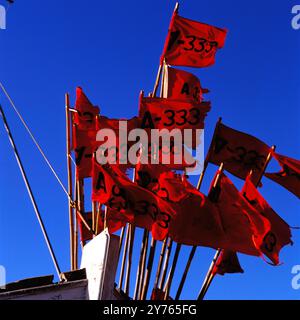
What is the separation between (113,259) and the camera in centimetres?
1188

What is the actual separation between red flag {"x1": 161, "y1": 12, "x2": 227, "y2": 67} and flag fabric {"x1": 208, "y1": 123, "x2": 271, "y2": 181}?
2.65m

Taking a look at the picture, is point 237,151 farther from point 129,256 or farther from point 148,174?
point 129,256

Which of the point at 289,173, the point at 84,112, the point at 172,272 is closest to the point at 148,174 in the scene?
the point at 172,272

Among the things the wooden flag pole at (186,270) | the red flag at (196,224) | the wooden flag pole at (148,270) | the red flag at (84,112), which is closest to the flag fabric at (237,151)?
the wooden flag pole at (186,270)

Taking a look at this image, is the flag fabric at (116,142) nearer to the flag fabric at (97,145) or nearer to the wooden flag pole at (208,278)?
the flag fabric at (97,145)

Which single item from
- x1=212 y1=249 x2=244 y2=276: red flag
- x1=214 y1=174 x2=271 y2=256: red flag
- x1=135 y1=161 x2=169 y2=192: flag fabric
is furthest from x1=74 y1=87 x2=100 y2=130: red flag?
x1=214 y1=174 x2=271 y2=256: red flag

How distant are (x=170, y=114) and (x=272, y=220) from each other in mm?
4072

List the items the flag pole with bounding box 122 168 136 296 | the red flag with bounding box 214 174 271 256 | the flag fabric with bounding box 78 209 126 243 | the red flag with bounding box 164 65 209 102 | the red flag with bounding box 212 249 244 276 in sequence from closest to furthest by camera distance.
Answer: the red flag with bounding box 214 174 271 256 < the red flag with bounding box 212 249 244 276 < the flag fabric with bounding box 78 209 126 243 < the flag pole with bounding box 122 168 136 296 < the red flag with bounding box 164 65 209 102

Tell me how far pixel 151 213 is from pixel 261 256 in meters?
2.36

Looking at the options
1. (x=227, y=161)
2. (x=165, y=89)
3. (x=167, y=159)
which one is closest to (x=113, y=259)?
(x=167, y=159)

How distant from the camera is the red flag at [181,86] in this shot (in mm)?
16391

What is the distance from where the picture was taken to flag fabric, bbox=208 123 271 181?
15.1 meters

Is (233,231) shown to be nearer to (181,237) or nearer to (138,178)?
(181,237)

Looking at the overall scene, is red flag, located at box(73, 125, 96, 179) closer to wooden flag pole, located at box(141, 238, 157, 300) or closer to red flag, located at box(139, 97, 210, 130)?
red flag, located at box(139, 97, 210, 130)
